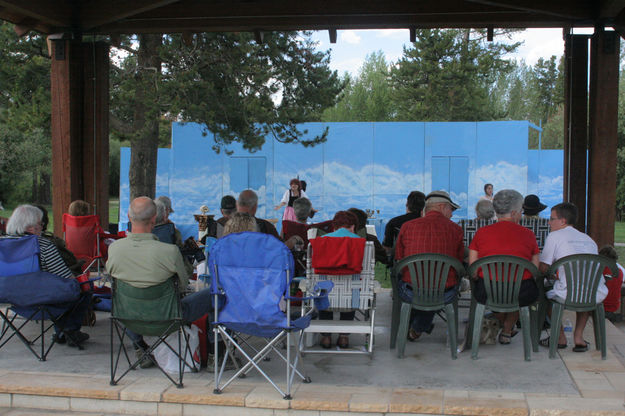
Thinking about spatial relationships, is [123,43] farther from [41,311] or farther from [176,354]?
[176,354]

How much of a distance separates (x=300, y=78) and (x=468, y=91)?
14411 millimetres

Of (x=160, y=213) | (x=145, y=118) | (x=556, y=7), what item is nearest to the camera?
(x=160, y=213)

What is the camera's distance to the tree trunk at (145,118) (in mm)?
11656

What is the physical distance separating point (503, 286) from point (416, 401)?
128 cm

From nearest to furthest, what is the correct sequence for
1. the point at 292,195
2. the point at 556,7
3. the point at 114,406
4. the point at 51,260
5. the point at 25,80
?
the point at 114,406 → the point at 51,260 → the point at 556,7 → the point at 292,195 → the point at 25,80

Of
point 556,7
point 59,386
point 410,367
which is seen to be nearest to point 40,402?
point 59,386

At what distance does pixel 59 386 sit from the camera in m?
3.71

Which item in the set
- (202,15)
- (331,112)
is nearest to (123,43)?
(202,15)

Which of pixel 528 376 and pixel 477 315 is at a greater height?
pixel 477 315

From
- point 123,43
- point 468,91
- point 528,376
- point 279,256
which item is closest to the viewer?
point 279,256

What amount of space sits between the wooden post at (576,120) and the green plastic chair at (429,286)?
315 cm

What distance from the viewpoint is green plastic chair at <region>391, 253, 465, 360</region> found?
4340mm

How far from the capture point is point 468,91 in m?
26.0

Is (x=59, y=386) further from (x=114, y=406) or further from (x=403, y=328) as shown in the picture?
(x=403, y=328)
